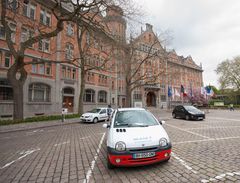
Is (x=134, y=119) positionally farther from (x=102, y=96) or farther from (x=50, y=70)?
(x=102, y=96)

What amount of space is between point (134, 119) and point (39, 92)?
21.2 metres

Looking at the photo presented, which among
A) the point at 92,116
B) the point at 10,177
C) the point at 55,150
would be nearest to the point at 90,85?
the point at 92,116

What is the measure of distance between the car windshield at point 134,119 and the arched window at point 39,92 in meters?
19.8

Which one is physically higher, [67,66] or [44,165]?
[67,66]

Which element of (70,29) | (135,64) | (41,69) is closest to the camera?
(41,69)

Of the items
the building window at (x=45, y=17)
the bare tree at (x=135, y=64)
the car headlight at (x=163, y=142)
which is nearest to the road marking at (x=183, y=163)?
the car headlight at (x=163, y=142)

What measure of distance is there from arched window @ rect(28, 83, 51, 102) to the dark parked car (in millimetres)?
18686

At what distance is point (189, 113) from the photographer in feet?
Answer: 53.3

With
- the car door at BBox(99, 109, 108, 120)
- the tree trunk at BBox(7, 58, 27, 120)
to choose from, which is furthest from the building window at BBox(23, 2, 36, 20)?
the car door at BBox(99, 109, 108, 120)

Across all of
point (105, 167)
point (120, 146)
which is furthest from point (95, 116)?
point (120, 146)

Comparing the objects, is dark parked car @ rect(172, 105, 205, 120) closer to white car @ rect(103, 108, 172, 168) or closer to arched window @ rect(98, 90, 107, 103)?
white car @ rect(103, 108, 172, 168)

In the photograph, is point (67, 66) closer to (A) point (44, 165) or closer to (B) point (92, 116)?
A: (B) point (92, 116)

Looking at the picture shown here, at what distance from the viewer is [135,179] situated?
3625 millimetres

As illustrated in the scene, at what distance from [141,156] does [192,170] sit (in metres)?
1.47
